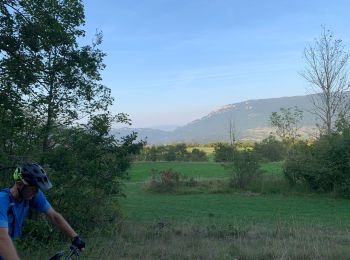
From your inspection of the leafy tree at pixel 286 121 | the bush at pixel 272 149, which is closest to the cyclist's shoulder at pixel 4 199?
the leafy tree at pixel 286 121

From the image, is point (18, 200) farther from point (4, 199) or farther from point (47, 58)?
point (47, 58)

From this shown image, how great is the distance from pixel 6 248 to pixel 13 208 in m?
0.43

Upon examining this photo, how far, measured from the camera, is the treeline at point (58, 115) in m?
10.6

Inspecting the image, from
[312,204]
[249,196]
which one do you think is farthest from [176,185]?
[312,204]

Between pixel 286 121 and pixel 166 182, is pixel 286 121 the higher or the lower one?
the higher one

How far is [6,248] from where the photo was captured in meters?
3.58

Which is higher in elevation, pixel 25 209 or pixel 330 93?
pixel 330 93

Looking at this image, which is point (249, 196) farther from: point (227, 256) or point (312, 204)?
point (227, 256)

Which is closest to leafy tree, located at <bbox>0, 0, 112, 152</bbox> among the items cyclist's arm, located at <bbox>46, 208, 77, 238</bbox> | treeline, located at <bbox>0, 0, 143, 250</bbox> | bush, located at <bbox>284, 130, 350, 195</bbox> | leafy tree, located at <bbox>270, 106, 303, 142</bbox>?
treeline, located at <bbox>0, 0, 143, 250</bbox>

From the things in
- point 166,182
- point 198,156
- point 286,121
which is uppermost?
point 286,121

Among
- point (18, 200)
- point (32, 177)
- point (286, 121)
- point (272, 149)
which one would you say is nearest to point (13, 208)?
point (18, 200)

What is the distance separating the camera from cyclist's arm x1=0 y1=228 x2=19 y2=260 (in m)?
3.55

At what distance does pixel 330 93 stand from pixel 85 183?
43.1 metres

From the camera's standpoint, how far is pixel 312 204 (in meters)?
26.8
